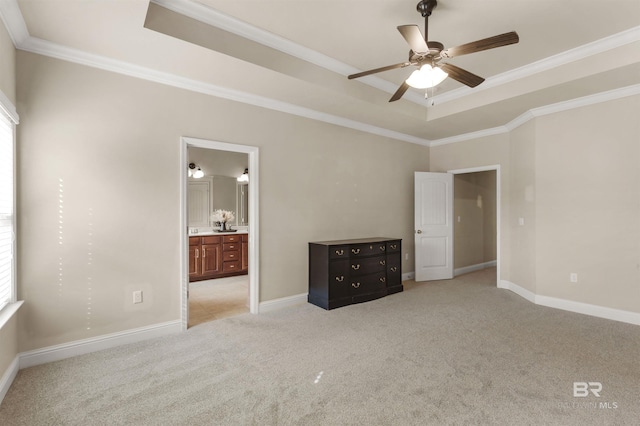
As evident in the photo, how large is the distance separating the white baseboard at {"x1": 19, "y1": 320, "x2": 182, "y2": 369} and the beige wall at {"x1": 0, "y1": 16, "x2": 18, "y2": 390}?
0.15 metres

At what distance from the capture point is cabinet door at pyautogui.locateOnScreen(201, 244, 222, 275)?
232 inches

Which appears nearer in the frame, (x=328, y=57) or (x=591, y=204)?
(x=328, y=57)

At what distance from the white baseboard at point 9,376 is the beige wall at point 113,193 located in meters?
0.15

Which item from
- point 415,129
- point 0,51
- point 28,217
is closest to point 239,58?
point 0,51

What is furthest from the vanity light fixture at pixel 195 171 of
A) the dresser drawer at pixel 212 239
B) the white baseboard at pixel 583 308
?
the white baseboard at pixel 583 308

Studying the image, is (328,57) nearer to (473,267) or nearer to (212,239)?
(212,239)

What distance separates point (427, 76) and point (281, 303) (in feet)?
10.2

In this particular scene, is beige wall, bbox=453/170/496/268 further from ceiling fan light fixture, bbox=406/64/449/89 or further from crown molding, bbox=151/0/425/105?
ceiling fan light fixture, bbox=406/64/449/89

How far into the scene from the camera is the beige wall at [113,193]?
271 centimetres

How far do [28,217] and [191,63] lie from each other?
1919 mm

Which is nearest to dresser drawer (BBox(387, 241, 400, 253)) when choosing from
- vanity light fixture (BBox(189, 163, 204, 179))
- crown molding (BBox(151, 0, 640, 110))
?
crown molding (BBox(151, 0, 640, 110))

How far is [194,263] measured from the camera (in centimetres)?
580

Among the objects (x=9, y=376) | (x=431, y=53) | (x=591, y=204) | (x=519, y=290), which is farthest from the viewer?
(x=519, y=290)

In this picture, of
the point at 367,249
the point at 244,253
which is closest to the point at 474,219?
the point at 367,249
